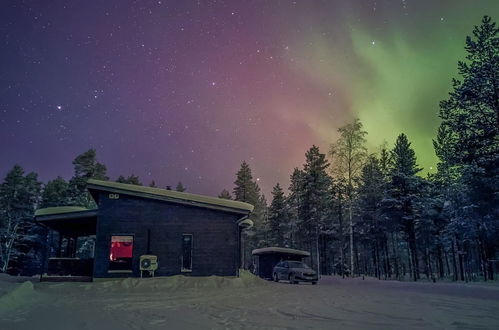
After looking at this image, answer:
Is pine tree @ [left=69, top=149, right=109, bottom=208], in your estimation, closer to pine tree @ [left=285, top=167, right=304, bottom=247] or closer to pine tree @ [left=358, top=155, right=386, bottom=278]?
pine tree @ [left=285, top=167, right=304, bottom=247]

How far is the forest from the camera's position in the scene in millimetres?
22188

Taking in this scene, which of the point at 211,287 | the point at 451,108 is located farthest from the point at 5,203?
the point at 451,108

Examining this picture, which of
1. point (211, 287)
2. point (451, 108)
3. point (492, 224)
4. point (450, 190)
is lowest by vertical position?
Result: point (211, 287)

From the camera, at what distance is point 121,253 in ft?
59.7

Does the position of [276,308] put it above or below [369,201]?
below

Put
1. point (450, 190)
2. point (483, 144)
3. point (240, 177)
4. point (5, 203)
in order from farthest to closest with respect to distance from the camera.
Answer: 1. point (240, 177)
2. point (5, 203)
3. point (450, 190)
4. point (483, 144)

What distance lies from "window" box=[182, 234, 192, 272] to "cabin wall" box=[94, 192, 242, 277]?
251 millimetres

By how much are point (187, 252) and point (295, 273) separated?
8.41 meters

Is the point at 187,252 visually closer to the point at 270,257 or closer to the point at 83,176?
the point at 270,257

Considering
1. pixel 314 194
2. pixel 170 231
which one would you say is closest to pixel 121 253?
pixel 170 231

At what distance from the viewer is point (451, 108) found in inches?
917

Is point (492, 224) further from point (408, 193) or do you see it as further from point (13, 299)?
point (13, 299)

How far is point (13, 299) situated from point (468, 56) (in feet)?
86.4

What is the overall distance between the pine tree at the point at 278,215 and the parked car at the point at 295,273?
91.9 feet
